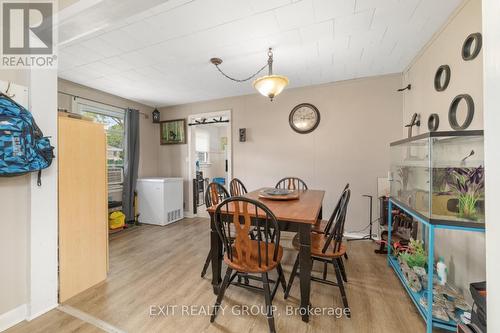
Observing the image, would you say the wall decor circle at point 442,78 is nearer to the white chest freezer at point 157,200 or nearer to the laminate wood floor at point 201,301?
the laminate wood floor at point 201,301

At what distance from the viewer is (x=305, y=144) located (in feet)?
11.2

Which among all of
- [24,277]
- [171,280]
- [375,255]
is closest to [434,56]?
[375,255]

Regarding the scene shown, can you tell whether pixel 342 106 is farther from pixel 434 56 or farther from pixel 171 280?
pixel 171 280

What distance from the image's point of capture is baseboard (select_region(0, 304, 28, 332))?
4.59 ft

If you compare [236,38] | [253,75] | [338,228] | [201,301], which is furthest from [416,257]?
[253,75]

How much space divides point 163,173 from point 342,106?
151 inches

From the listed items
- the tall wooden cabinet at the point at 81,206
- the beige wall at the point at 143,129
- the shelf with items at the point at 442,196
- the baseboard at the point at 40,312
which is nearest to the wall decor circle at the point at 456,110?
the shelf with items at the point at 442,196

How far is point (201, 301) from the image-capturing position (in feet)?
5.59

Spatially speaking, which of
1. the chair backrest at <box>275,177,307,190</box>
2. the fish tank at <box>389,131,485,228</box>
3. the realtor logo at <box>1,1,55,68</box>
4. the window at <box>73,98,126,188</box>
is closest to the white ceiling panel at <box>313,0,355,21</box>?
the fish tank at <box>389,131,485,228</box>

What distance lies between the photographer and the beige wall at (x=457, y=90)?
1.48m

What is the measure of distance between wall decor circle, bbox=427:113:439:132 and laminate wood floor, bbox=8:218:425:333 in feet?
5.09

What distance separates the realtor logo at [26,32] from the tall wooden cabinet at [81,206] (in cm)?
44

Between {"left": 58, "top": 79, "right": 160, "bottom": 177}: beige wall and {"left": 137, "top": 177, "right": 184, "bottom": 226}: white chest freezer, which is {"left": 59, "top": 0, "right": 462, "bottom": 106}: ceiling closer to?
{"left": 58, "top": 79, "right": 160, "bottom": 177}: beige wall

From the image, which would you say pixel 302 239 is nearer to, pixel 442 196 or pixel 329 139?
pixel 442 196
